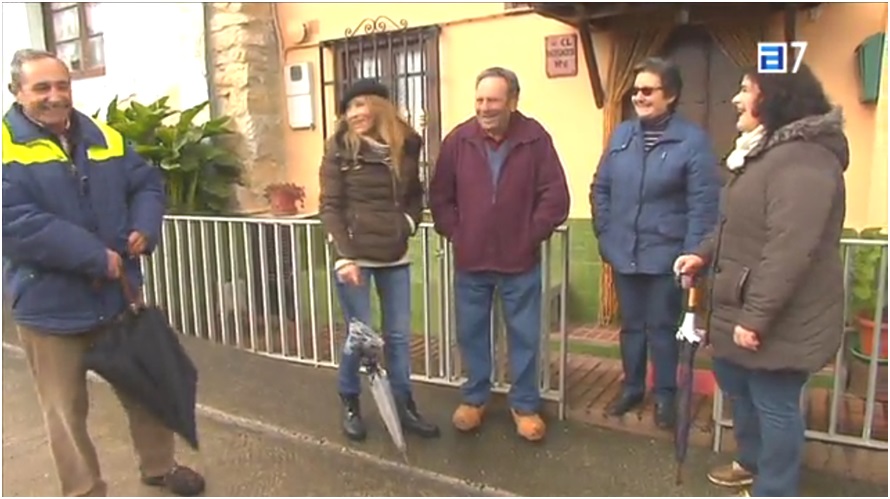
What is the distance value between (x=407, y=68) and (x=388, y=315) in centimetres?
281

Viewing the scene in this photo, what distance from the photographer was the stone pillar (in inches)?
215

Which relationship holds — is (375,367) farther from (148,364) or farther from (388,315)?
(148,364)

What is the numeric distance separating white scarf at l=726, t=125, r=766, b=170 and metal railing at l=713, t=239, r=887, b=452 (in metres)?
0.62

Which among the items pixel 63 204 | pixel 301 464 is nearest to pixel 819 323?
pixel 301 464

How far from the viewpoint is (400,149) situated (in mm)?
2805

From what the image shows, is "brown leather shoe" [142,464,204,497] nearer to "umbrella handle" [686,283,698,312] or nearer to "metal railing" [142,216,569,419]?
"metal railing" [142,216,569,419]

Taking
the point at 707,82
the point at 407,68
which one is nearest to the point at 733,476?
the point at 707,82

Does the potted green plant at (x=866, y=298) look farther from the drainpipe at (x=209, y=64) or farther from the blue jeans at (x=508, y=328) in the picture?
the drainpipe at (x=209, y=64)

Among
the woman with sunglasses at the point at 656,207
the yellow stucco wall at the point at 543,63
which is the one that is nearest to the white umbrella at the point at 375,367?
the woman with sunglasses at the point at 656,207

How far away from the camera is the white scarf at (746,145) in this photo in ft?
7.15

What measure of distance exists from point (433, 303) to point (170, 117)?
2.75m

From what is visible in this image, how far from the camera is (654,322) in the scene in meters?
2.89

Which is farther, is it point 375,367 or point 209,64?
point 209,64

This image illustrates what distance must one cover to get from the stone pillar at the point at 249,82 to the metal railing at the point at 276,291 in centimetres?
113
